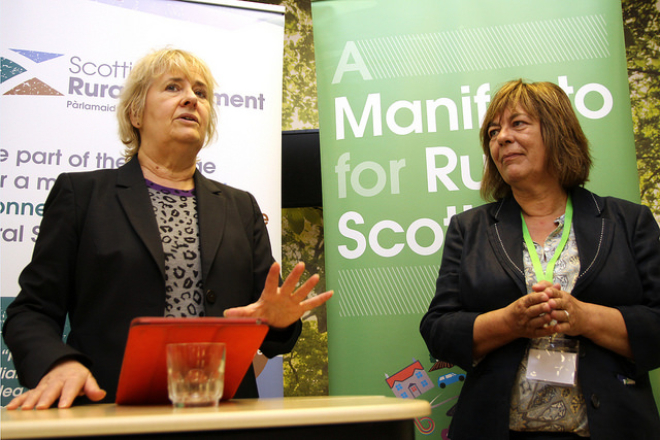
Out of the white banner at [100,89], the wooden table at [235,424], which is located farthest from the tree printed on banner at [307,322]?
the wooden table at [235,424]

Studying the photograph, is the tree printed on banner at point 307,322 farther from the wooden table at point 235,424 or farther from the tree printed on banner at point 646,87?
the wooden table at point 235,424

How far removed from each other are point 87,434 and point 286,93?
3.09 m

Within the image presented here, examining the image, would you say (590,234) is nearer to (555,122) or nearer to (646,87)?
(555,122)

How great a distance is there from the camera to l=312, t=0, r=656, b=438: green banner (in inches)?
97.8

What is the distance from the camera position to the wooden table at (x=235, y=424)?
75 centimetres

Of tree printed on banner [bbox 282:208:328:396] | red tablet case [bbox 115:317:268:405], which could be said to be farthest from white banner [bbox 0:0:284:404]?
red tablet case [bbox 115:317:268:405]

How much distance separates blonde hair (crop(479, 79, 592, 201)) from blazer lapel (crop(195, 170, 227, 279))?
1055 mm

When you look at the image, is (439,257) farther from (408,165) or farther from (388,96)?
(388,96)

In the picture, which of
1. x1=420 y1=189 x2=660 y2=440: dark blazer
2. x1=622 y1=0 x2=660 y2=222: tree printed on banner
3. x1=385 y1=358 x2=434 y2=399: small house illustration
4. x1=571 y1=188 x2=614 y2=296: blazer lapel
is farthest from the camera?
x1=622 y1=0 x2=660 y2=222: tree printed on banner

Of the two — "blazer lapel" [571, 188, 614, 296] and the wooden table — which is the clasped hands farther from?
the wooden table

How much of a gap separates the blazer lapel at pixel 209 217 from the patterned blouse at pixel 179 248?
0.03 meters

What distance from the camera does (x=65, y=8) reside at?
8.95 feet

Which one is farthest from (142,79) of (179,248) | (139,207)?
(179,248)

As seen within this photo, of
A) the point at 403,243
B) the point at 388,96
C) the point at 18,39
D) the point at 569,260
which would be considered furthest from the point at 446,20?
the point at 18,39
